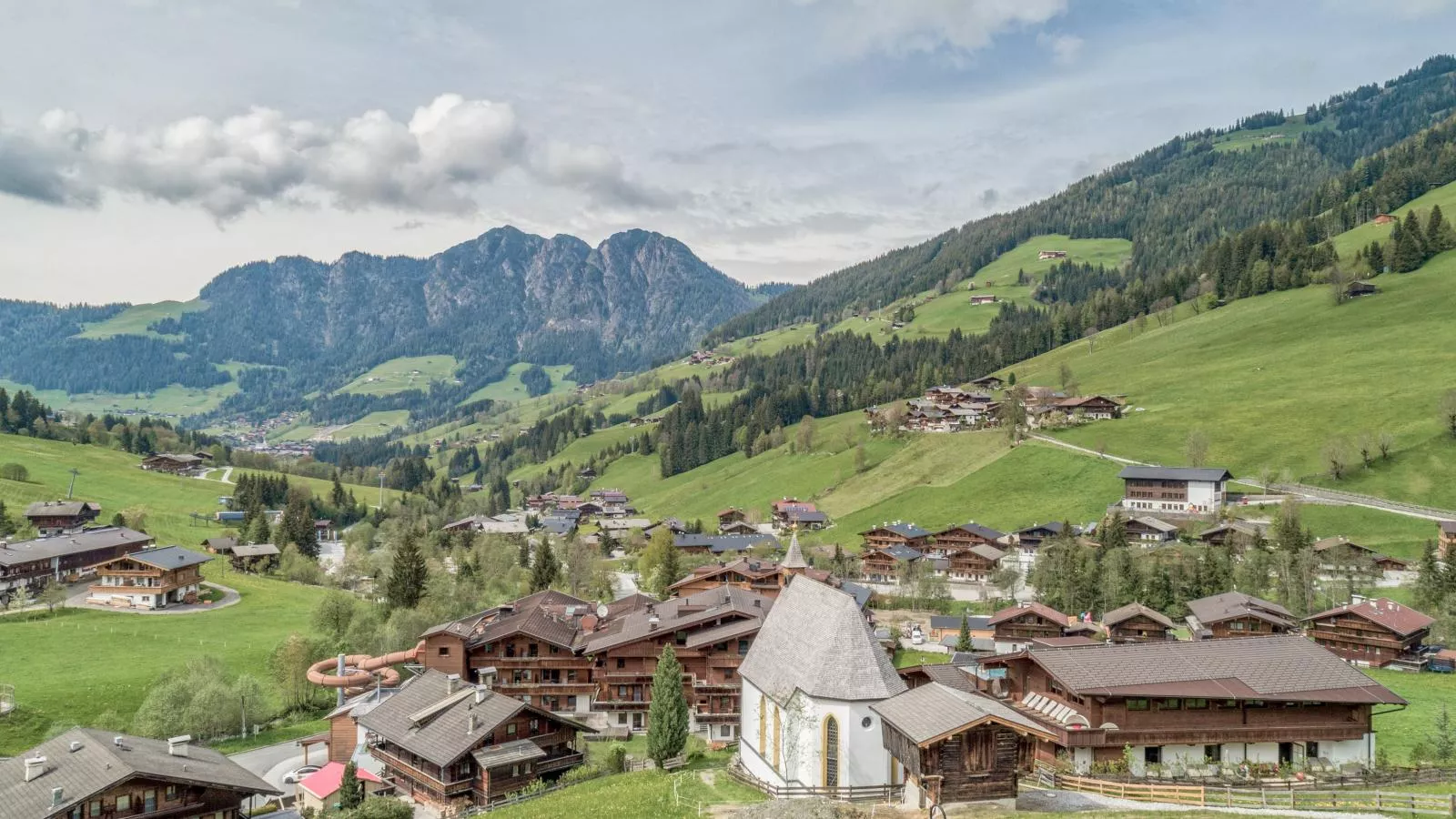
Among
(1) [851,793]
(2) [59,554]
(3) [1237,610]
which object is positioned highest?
(2) [59,554]

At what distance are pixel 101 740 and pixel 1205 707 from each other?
55745mm

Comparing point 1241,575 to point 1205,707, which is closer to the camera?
point 1205,707

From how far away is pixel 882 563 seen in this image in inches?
5064

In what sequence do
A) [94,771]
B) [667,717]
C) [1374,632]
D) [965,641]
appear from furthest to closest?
1. [965,641]
2. [1374,632]
3. [667,717]
4. [94,771]

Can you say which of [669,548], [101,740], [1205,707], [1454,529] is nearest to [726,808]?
[1205,707]

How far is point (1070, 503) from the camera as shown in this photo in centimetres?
13112

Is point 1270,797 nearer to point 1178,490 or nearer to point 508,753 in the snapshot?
point 508,753

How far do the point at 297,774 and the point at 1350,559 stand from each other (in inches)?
4105

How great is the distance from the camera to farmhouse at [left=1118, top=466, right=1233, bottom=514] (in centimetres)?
12356

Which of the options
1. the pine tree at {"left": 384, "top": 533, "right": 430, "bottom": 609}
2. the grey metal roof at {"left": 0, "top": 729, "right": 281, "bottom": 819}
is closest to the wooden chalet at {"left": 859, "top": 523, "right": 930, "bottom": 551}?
the pine tree at {"left": 384, "top": 533, "right": 430, "bottom": 609}

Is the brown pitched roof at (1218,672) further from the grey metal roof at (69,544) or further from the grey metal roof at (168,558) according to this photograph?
the grey metal roof at (69,544)

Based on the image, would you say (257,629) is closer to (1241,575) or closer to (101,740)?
(101,740)

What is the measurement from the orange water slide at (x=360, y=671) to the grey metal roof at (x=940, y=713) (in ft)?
159

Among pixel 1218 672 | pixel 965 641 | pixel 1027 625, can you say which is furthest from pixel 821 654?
pixel 1027 625
